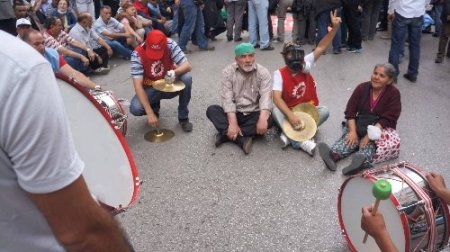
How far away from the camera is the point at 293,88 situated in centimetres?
384

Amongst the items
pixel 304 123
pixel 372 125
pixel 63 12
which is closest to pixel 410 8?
pixel 372 125

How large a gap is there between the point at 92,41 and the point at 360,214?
17.9 ft

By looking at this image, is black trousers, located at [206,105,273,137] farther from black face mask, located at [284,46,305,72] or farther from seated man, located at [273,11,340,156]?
black face mask, located at [284,46,305,72]

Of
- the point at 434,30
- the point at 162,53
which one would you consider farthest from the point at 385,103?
the point at 434,30

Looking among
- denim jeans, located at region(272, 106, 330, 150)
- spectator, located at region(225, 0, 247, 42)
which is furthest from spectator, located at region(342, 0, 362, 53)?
denim jeans, located at region(272, 106, 330, 150)

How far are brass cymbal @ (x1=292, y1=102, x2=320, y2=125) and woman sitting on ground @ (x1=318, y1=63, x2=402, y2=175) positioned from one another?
1.08 feet

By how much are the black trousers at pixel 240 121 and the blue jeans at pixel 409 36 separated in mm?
2437

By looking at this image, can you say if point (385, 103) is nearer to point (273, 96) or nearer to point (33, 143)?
point (273, 96)

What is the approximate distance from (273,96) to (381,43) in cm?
437

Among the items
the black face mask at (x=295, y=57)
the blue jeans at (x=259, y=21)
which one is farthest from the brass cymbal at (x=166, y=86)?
the blue jeans at (x=259, y=21)

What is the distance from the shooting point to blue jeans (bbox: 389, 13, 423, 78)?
5.12 metres

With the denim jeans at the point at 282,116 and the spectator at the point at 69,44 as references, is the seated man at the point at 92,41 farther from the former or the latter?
the denim jeans at the point at 282,116

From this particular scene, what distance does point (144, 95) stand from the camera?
3.95 meters

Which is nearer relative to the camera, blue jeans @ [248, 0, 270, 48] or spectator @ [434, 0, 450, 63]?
spectator @ [434, 0, 450, 63]
